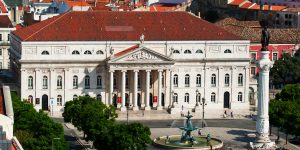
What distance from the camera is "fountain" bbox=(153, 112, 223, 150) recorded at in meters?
117

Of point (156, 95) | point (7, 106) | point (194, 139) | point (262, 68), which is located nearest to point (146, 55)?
point (156, 95)

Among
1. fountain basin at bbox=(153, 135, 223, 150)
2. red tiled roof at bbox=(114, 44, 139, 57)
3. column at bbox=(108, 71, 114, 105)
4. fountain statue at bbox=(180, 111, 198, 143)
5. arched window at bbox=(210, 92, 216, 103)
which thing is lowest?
fountain basin at bbox=(153, 135, 223, 150)

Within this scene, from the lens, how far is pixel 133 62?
145m

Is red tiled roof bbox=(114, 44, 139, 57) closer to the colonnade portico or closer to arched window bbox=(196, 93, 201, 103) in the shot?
the colonnade portico

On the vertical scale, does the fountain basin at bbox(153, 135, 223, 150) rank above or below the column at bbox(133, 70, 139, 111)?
below

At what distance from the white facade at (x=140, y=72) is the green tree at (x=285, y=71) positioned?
13796 millimetres

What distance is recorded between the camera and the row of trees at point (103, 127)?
102m

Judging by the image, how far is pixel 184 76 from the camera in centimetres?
14975

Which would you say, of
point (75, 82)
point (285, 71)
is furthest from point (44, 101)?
point (285, 71)

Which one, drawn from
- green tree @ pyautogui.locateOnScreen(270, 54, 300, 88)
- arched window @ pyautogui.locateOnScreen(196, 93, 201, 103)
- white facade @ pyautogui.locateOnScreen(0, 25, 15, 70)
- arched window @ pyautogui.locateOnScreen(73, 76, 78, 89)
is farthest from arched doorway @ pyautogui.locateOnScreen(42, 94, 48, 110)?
green tree @ pyautogui.locateOnScreen(270, 54, 300, 88)

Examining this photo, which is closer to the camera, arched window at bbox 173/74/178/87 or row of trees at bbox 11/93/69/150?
row of trees at bbox 11/93/69/150

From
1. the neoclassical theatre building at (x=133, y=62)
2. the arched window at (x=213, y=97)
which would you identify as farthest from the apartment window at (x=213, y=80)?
the arched window at (x=213, y=97)

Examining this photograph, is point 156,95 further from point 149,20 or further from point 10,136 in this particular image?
point 10,136

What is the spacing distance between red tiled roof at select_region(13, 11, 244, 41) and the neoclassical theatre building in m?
0.13
